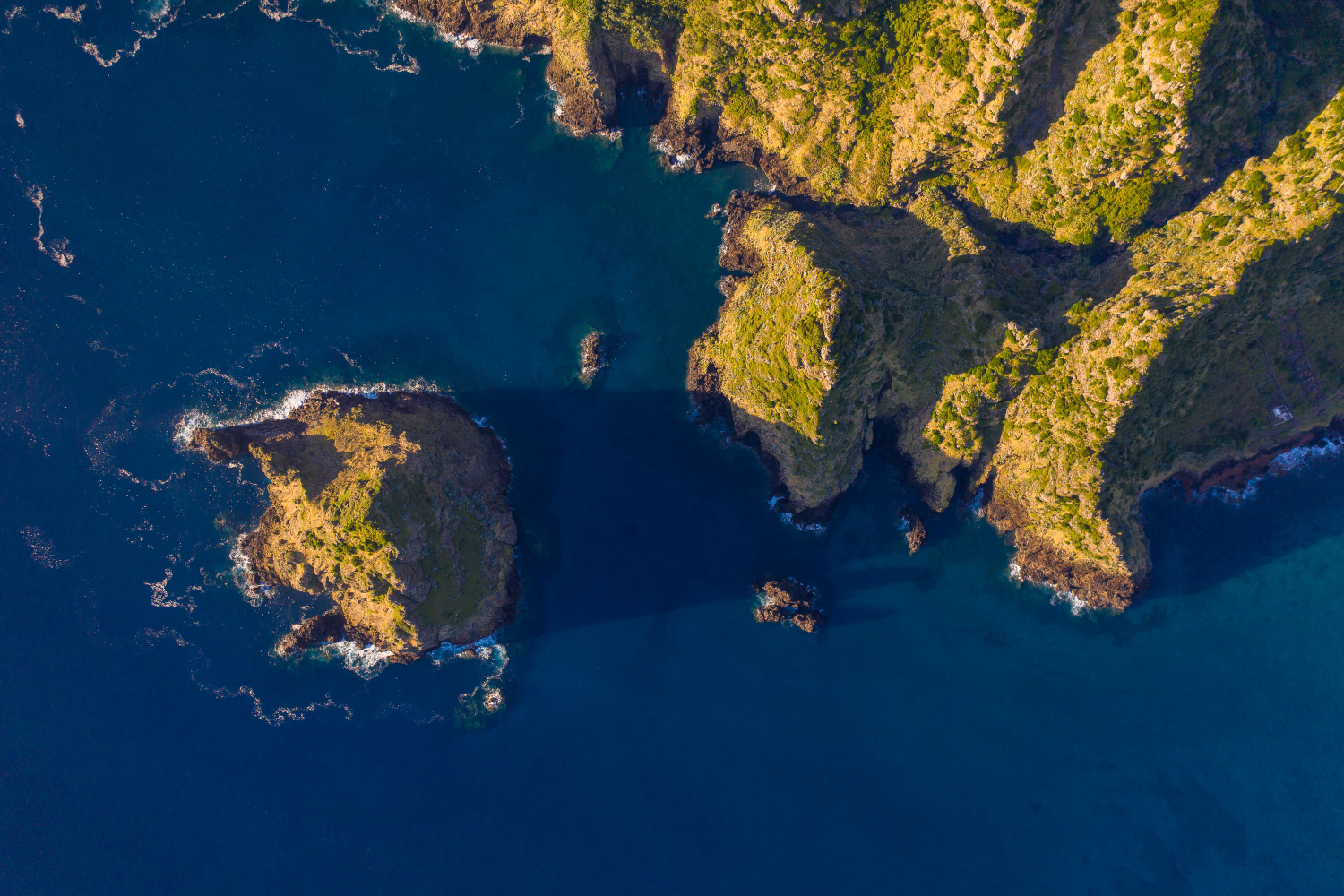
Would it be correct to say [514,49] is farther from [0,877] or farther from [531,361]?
[0,877]

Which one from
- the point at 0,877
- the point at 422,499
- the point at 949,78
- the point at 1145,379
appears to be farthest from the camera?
the point at 0,877

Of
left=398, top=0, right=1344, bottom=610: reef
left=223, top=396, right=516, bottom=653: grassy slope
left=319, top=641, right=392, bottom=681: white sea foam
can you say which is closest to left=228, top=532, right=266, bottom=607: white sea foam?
left=223, top=396, right=516, bottom=653: grassy slope

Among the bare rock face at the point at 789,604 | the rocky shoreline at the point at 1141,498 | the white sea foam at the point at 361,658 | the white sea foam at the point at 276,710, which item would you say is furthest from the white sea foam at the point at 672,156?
the white sea foam at the point at 276,710

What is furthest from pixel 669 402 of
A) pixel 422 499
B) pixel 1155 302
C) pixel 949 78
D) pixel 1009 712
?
pixel 1009 712

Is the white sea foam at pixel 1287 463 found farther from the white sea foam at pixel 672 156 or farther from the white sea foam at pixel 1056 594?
the white sea foam at pixel 672 156

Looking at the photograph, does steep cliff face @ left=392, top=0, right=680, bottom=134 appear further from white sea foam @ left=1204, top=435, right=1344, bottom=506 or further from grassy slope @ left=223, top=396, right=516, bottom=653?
white sea foam @ left=1204, top=435, right=1344, bottom=506

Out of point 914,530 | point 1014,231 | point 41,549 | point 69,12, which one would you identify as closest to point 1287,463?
point 1014,231

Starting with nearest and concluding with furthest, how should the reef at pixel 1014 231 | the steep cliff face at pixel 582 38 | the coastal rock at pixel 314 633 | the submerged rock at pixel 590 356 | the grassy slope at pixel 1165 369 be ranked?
the grassy slope at pixel 1165 369 → the reef at pixel 1014 231 → the steep cliff face at pixel 582 38 → the coastal rock at pixel 314 633 → the submerged rock at pixel 590 356

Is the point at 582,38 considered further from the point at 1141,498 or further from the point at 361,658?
the point at 1141,498
